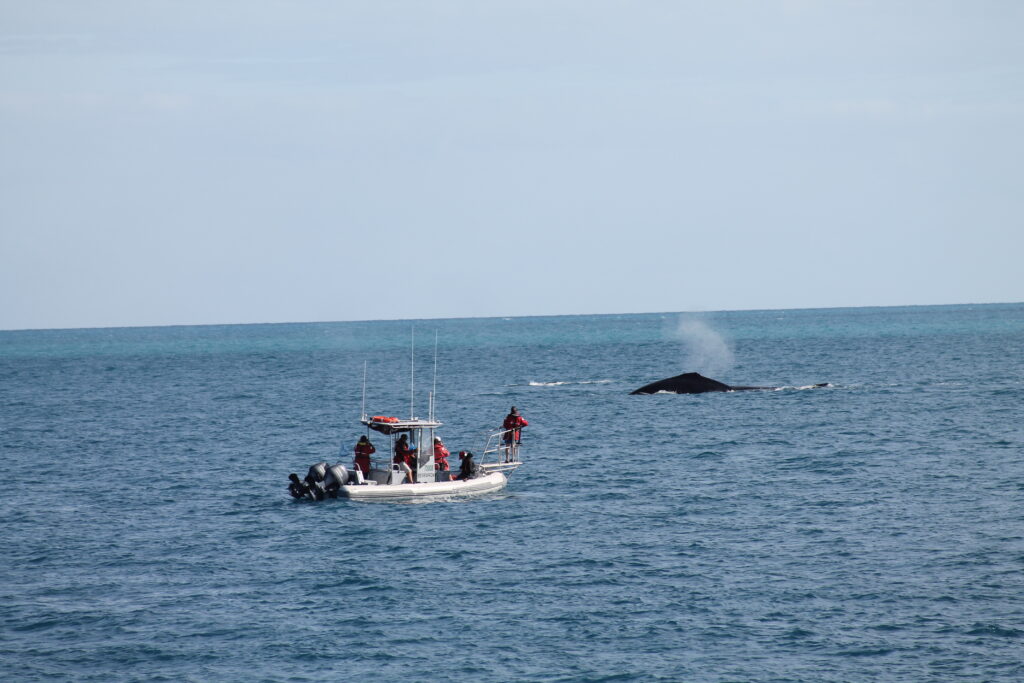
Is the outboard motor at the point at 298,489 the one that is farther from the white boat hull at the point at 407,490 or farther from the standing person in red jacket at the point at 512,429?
the standing person in red jacket at the point at 512,429

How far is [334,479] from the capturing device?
153 ft

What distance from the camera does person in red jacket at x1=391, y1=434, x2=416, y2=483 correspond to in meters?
46.7

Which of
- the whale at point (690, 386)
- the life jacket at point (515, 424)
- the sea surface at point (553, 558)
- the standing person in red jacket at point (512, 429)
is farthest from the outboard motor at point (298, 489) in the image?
the whale at point (690, 386)

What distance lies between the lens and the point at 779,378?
11812 cm

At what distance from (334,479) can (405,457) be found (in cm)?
299

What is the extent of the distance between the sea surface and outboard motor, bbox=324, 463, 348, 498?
0.95 metres

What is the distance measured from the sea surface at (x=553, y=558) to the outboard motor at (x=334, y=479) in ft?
3.12

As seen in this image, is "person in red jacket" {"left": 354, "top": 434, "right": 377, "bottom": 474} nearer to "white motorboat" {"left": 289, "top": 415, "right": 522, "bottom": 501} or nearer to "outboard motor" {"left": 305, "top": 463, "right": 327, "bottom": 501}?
"white motorboat" {"left": 289, "top": 415, "right": 522, "bottom": 501}

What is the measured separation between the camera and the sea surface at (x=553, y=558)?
90.3 feet

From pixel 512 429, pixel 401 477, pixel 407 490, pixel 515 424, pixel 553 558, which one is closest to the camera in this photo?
pixel 553 558

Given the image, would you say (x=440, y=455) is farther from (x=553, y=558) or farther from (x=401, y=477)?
(x=553, y=558)

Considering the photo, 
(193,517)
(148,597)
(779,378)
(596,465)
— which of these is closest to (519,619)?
(148,597)

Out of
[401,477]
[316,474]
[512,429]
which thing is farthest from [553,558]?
[512,429]

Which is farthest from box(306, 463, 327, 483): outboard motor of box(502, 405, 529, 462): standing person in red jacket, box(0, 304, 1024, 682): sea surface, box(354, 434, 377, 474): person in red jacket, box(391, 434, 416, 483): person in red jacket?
box(502, 405, 529, 462): standing person in red jacket
